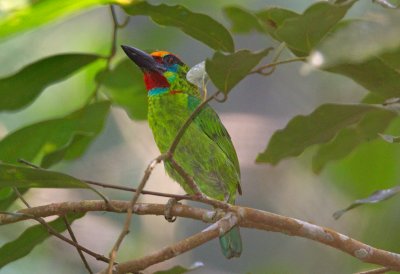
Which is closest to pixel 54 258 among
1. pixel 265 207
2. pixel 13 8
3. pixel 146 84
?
pixel 265 207

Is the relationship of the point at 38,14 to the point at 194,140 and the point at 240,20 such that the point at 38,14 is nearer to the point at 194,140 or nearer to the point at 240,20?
the point at 240,20

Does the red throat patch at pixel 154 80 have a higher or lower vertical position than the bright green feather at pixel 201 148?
higher

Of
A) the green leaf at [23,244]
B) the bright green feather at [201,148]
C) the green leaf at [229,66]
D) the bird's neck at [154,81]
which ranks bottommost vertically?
the bright green feather at [201,148]

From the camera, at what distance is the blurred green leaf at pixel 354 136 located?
2.65 metres

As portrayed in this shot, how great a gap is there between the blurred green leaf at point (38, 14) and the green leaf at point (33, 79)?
Result: 0.60 m

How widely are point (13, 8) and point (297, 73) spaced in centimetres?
356

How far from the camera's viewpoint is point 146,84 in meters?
3.29

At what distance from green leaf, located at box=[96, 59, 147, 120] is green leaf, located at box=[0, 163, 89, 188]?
99 cm

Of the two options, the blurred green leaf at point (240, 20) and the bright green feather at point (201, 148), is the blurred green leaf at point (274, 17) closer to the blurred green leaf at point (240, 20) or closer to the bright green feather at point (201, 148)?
the blurred green leaf at point (240, 20)

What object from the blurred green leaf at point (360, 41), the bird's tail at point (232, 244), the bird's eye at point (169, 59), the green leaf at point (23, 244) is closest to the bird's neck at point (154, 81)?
the bird's eye at point (169, 59)

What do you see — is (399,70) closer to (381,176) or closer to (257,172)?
(381,176)

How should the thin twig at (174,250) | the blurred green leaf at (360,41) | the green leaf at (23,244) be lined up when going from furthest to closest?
the green leaf at (23,244)
the thin twig at (174,250)
the blurred green leaf at (360,41)

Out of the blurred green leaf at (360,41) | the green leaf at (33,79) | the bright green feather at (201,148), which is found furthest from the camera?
the bright green feather at (201,148)

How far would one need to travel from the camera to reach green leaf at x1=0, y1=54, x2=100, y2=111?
2.75 metres
